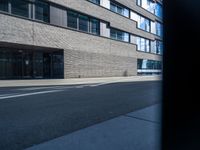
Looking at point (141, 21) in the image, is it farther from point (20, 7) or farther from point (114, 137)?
point (114, 137)

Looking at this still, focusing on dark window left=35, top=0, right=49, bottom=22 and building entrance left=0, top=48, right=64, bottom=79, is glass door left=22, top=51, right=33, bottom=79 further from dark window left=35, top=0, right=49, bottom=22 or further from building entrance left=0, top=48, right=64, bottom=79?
dark window left=35, top=0, right=49, bottom=22

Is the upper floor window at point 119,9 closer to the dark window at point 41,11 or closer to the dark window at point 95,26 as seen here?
the dark window at point 95,26

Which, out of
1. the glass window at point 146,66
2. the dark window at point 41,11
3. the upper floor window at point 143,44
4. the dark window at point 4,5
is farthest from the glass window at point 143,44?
the dark window at point 4,5

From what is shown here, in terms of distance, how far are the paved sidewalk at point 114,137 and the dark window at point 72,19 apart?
20649mm

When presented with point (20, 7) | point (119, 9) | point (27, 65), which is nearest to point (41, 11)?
point (20, 7)

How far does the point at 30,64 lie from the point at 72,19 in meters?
6.42

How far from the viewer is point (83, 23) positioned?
26.7 meters

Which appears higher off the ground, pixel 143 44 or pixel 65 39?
pixel 143 44

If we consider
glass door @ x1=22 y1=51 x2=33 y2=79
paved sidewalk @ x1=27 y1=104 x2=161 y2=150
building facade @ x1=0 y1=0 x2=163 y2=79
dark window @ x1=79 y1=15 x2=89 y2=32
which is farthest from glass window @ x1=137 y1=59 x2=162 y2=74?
paved sidewalk @ x1=27 y1=104 x2=161 y2=150

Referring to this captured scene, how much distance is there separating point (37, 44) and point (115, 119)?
16244 mm

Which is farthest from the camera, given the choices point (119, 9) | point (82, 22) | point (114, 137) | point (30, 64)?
point (119, 9)

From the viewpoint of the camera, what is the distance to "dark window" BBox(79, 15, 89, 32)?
26.4 metres

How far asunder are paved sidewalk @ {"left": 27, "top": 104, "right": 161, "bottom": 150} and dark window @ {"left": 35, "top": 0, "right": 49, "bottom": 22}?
18.3m
